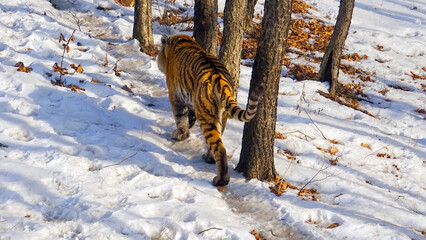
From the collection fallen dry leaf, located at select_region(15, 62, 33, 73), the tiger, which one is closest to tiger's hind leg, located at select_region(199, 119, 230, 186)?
the tiger

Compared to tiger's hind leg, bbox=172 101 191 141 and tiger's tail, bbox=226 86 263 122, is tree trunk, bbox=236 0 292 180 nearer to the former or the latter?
tiger's tail, bbox=226 86 263 122

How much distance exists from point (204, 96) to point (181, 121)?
1.09m

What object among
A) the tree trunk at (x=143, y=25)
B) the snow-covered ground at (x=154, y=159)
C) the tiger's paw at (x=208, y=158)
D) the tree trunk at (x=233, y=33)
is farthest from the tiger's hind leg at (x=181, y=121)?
the tree trunk at (x=143, y=25)

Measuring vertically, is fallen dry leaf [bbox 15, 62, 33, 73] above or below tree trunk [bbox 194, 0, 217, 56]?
below

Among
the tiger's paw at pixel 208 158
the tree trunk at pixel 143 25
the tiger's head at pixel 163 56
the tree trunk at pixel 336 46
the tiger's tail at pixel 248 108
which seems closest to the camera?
the tiger's tail at pixel 248 108

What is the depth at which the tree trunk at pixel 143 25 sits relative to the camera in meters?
10.4

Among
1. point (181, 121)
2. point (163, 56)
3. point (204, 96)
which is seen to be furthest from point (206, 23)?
point (204, 96)

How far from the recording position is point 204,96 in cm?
547

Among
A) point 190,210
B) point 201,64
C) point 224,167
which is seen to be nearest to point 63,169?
point 190,210

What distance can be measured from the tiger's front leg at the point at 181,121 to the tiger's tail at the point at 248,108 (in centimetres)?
148

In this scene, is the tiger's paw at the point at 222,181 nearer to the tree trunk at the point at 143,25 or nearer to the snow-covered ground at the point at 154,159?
the snow-covered ground at the point at 154,159

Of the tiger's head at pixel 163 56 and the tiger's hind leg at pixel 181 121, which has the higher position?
the tiger's head at pixel 163 56

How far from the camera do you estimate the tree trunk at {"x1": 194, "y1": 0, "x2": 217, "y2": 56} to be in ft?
24.8

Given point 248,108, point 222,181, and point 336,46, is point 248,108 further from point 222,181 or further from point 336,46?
point 336,46
